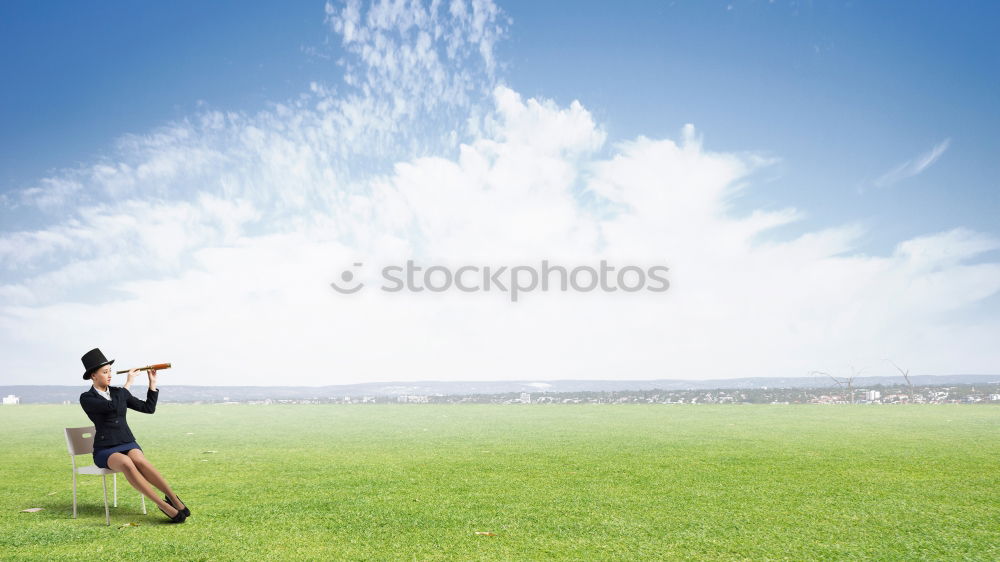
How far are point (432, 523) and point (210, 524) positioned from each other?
6.52 feet

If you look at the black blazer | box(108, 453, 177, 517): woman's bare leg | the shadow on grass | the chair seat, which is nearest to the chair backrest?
the chair seat

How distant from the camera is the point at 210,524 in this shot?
5.43m

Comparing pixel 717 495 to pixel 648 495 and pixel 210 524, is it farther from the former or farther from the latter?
pixel 210 524

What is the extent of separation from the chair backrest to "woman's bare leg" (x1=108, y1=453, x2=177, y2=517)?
97 cm

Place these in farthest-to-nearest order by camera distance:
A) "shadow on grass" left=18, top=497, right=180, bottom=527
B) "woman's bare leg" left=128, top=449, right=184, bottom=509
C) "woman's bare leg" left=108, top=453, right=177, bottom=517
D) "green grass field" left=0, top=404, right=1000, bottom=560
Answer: "shadow on grass" left=18, top=497, right=180, bottom=527 → "woman's bare leg" left=128, top=449, right=184, bottom=509 → "woman's bare leg" left=108, top=453, right=177, bottom=517 → "green grass field" left=0, top=404, right=1000, bottom=560

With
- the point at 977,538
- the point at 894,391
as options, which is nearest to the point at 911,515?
the point at 977,538

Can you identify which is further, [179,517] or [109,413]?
[109,413]

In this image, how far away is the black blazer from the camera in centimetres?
558

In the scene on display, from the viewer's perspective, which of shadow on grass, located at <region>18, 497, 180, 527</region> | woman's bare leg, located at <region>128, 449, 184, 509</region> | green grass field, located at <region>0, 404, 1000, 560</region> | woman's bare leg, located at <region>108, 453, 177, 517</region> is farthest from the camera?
shadow on grass, located at <region>18, 497, 180, 527</region>

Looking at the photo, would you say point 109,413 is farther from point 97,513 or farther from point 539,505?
point 539,505

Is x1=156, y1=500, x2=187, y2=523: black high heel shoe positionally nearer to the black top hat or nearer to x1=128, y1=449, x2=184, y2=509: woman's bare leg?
x1=128, y1=449, x2=184, y2=509: woman's bare leg

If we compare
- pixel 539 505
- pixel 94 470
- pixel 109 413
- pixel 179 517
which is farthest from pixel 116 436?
pixel 539 505

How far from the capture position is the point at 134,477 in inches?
216

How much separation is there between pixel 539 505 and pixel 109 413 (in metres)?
4.15
